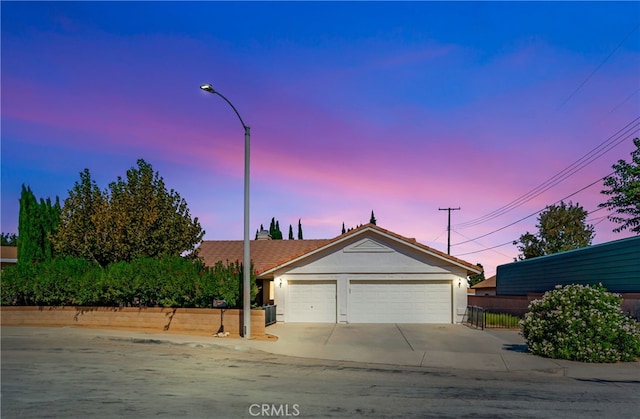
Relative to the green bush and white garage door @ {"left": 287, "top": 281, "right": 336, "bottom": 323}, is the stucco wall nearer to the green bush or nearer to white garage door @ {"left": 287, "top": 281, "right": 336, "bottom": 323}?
white garage door @ {"left": 287, "top": 281, "right": 336, "bottom": 323}

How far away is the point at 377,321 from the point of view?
2764 cm

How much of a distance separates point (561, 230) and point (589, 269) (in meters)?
31.5

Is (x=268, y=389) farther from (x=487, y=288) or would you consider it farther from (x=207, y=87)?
(x=487, y=288)

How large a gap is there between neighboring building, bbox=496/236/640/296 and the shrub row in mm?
13911

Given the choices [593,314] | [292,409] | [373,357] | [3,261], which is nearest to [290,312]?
[373,357]

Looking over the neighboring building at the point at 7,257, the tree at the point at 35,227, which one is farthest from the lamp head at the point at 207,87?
the neighboring building at the point at 7,257

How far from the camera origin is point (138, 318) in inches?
875

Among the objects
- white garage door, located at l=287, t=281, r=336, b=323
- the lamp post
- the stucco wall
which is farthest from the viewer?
white garage door, located at l=287, t=281, r=336, b=323

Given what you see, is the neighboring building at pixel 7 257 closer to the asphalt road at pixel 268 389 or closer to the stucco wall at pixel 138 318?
the stucco wall at pixel 138 318

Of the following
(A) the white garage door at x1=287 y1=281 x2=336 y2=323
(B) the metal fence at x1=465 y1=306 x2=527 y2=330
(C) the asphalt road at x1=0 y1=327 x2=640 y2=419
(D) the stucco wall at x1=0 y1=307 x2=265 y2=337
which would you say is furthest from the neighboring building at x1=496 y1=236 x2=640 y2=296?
(D) the stucco wall at x1=0 y1=307 x2=265 y2=337

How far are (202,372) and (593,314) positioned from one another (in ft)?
34.9

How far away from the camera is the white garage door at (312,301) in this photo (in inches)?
1099

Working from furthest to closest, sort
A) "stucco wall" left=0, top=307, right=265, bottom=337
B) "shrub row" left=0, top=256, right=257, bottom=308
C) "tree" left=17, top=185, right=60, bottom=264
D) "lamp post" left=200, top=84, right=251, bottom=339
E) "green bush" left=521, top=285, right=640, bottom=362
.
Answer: "tree" left=17, top=185, right=60, bottom=264 → "shrub row" left=0, top=256, right=257, bottom=308 → "stucco wall" left=0, top=307, right=265, bottom=337 → "lamp post" left=200, top=84, right=251, bottom=339 → "green bush" left=521, top=285, right=640, bottom=362

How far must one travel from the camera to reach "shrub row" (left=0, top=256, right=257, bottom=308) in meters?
21.7
